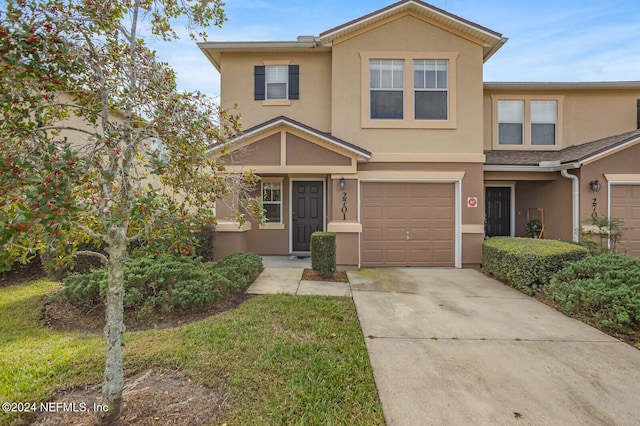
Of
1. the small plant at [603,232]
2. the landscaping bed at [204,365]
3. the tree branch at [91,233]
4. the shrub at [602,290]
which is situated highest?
the tree branch at [91,233]

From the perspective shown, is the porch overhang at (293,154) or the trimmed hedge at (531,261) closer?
the trimmed hedge at (531,261)

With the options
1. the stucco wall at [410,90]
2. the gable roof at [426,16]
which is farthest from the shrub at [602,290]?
the gable roof at [426,16]

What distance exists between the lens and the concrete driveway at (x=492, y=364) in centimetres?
274

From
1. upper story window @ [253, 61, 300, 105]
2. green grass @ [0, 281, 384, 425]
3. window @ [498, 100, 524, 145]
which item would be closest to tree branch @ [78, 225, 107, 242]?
green grass @ [0, 281, 384, 425]

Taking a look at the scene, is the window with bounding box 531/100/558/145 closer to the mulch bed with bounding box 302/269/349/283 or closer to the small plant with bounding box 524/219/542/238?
the small plant with bounding box 524/219/542/238

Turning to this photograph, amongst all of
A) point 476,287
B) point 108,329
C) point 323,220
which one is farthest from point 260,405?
point 323,220

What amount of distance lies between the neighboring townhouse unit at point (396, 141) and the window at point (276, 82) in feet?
0.10

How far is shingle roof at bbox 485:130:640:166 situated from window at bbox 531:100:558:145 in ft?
1.54

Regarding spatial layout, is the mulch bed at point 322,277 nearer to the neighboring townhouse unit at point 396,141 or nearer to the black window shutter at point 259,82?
the neighboring townhouse unit at point 396,141

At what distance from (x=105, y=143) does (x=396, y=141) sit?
25.0ft

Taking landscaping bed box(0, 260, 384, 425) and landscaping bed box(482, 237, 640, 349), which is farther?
landscaping bed box(482, 237, 640, 349)

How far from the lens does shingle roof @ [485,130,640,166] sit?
26.9ft

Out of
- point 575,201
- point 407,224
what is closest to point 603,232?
point 575,201

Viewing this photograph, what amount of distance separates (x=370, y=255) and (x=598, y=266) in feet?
15.8
